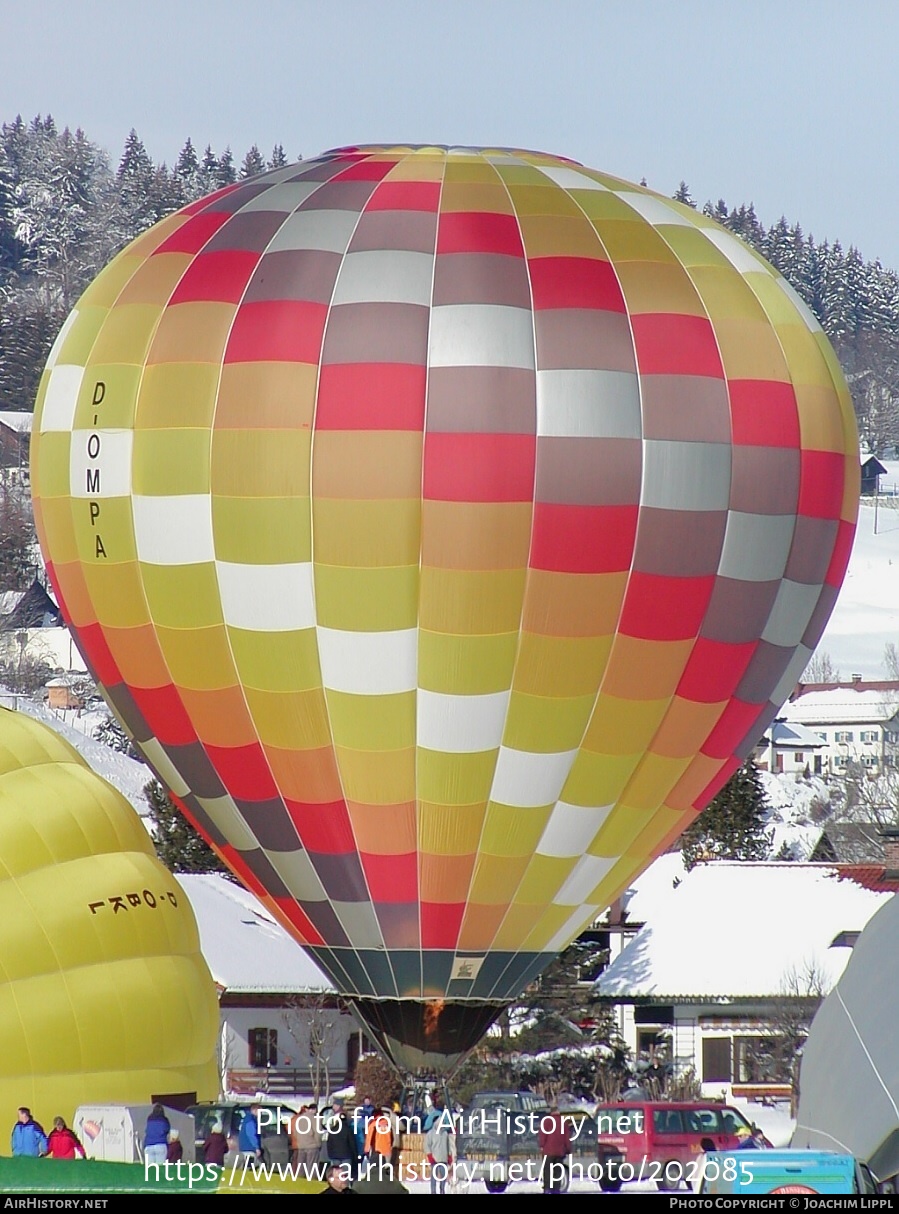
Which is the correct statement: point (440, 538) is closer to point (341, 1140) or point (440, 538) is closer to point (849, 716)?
Answer: point (341, 1140)

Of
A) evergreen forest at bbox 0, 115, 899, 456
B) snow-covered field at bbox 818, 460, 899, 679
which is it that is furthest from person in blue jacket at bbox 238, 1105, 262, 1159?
evergreen forest at bbox 0, 115, 899, 456

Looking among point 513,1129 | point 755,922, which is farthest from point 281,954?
point 513,1129

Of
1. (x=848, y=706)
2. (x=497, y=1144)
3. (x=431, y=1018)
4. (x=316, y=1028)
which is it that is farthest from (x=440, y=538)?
(x=848, y=706)

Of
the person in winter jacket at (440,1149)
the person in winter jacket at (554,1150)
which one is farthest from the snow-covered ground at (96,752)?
the person in winter jacket at (440,1149)

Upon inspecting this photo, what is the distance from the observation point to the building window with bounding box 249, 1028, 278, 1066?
3594cm

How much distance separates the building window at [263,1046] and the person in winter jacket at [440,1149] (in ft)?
66.4

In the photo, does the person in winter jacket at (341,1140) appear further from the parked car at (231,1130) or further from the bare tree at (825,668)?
the bare tree at (825,668)

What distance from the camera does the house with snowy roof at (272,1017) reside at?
114ft

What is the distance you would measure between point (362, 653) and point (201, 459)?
2080 mm

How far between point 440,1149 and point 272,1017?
21.0 m

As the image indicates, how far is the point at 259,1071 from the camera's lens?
3506 centimetres

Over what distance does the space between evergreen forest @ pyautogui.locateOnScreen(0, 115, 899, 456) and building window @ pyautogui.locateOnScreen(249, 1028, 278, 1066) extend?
117207 mm

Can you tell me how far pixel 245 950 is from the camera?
36781 millimetres

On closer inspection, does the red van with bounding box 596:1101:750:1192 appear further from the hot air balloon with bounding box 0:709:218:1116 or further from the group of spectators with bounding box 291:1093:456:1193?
the hot air balloon with bounding box 0:709:218:1116
